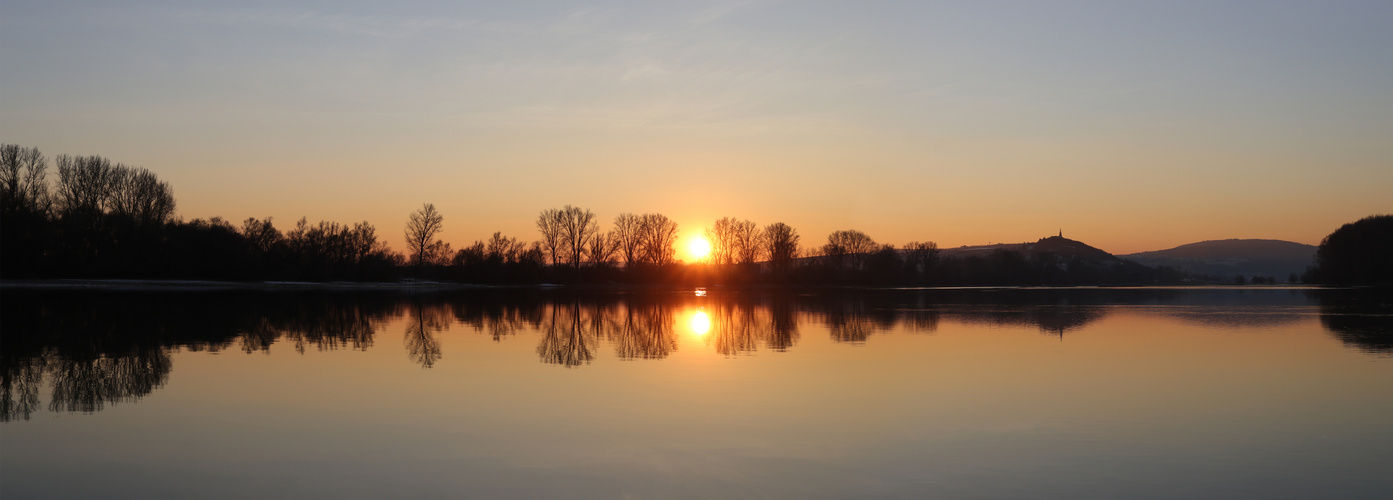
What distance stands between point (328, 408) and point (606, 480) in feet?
16.8

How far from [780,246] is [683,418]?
10332cm

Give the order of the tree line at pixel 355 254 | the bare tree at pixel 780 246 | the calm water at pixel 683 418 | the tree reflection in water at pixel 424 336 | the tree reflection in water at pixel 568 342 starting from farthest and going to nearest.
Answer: the bare tree at pixel 780 246
the tree line at pixel 355 254
the tree reflection in water at pixel 424 336
the tree reflection in water at pixel 568 342
the calm water at pixel 683 418

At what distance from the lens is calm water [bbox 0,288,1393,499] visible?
7.11m

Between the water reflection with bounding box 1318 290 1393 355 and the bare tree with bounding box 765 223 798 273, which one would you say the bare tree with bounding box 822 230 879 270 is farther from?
the water reflection with bounding box 1318 290 1393 355

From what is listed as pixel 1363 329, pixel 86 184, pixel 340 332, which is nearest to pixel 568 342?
pixel 340 332

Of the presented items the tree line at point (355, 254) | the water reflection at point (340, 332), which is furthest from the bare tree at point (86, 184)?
the water reflection at point (340, 332)

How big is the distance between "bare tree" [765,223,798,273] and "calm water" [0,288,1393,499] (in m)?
91.0

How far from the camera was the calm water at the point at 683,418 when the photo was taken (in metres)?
7.11

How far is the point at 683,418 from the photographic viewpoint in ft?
32.9

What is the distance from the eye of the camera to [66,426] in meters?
9.02

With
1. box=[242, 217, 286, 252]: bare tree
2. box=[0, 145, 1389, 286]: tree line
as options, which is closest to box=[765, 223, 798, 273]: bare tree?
box=[0, 145, 1389, 286]: tree line

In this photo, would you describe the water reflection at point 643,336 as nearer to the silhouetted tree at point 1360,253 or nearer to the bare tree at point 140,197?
the bare tree at point 140,197

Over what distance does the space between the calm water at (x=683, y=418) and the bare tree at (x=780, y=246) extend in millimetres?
90995

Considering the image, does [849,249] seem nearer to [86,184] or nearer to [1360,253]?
[1360,253]
